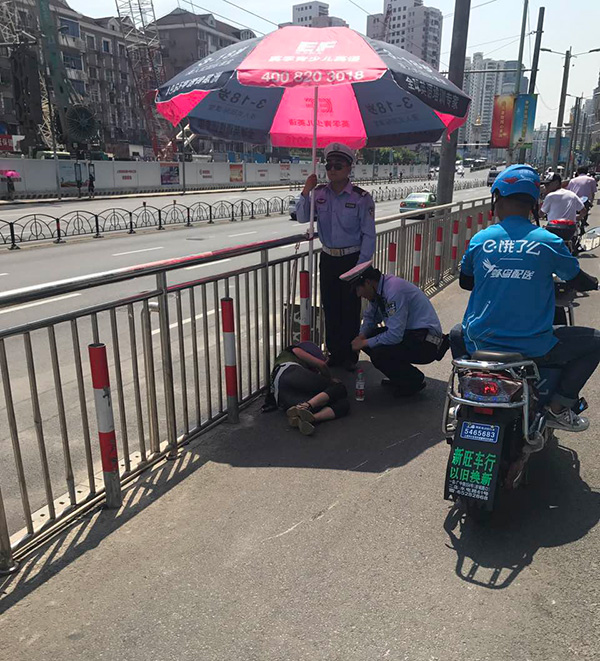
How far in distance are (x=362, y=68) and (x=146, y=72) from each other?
298 ft

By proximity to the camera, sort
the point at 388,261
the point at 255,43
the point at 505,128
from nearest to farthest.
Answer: the point at 255,43
the point at 388,261
the point at 505,128

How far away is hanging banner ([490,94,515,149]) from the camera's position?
2262cm

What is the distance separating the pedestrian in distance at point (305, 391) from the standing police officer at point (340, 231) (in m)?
0.88

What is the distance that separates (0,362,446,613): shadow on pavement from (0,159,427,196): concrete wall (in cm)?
3473

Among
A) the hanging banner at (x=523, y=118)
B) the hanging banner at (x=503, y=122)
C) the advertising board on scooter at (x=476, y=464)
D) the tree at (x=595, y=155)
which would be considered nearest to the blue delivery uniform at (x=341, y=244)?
the advertising board on scooter at (x=476, y=464)

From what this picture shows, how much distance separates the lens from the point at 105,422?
130 inches

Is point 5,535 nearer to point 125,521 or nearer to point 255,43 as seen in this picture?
point 125,521

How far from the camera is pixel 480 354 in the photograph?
325 centimetres

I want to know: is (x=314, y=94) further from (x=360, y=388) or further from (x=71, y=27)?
(x=71, y=27)

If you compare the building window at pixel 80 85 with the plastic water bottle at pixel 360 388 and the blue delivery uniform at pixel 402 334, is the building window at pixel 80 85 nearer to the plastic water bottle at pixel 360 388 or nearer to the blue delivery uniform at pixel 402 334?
the blue delivery uniform at pixel 402 334

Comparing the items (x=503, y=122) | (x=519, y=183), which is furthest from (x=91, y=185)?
(x=519, y=183)

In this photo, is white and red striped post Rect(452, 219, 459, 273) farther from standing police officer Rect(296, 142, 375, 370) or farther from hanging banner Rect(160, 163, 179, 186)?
hanging banner Rect(160, 163, 179, 186)

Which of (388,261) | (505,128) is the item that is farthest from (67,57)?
(388,261)

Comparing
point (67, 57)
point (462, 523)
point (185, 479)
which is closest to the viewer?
point (462, 523)
